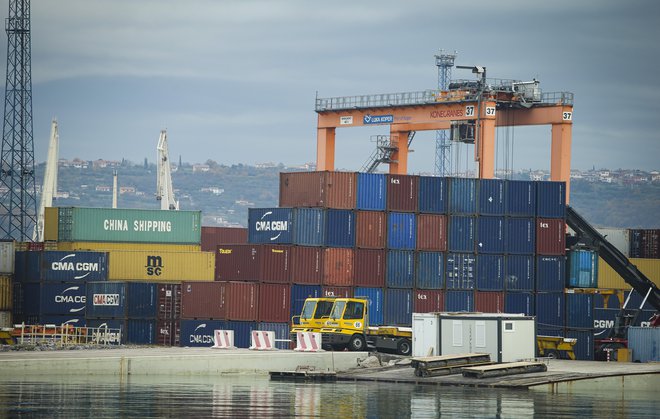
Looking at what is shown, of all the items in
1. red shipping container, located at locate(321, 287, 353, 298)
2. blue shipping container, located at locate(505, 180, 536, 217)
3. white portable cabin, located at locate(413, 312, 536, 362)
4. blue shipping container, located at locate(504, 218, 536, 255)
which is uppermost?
blue shipping container, located at locate(505, 180, 536, 217)

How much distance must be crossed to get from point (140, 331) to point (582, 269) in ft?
74.4

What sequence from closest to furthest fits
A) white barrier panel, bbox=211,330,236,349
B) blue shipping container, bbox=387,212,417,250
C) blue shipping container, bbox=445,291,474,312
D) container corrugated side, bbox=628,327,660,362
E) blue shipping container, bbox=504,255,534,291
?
white barrier panel, bbox=211,330,236,349, container corrugated side, bbox=628,327,660,362, blue shipping container, bbox=445,291,474,312, blue shipping container, bbox=387,212,417,250, blue shipping container, bbox=504,255,534,291

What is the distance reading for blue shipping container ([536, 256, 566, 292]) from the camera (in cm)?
6269

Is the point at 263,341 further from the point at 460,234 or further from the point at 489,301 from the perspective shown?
the point at 489,301

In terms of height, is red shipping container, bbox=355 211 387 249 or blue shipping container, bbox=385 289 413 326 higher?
red shipping container, bbox=355 211 387 249

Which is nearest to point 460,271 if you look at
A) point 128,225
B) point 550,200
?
point 550,200

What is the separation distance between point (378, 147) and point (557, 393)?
4925 centimetres

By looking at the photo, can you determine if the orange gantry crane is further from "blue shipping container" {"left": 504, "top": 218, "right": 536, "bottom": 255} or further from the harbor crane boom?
the harbor crane boom

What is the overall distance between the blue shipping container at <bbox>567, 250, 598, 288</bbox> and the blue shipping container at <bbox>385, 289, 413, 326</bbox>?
9.53 meters

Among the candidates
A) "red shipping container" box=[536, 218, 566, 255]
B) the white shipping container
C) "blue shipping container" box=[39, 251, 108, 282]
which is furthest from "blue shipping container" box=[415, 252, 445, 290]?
the white shipping container

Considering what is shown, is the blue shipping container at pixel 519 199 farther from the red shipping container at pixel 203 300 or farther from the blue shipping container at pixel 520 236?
the red shipping container at pixel 203 300

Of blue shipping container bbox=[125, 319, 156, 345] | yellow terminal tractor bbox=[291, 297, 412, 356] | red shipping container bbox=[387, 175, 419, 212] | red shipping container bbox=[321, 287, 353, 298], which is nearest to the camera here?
yellow terminal tractor bbox=[291, 297, 412, 356]

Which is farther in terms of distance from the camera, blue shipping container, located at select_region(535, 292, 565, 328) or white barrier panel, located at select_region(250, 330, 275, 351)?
blue shipping container, located at select_region(535, 292, 565, 328)

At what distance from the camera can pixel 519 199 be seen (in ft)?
206
